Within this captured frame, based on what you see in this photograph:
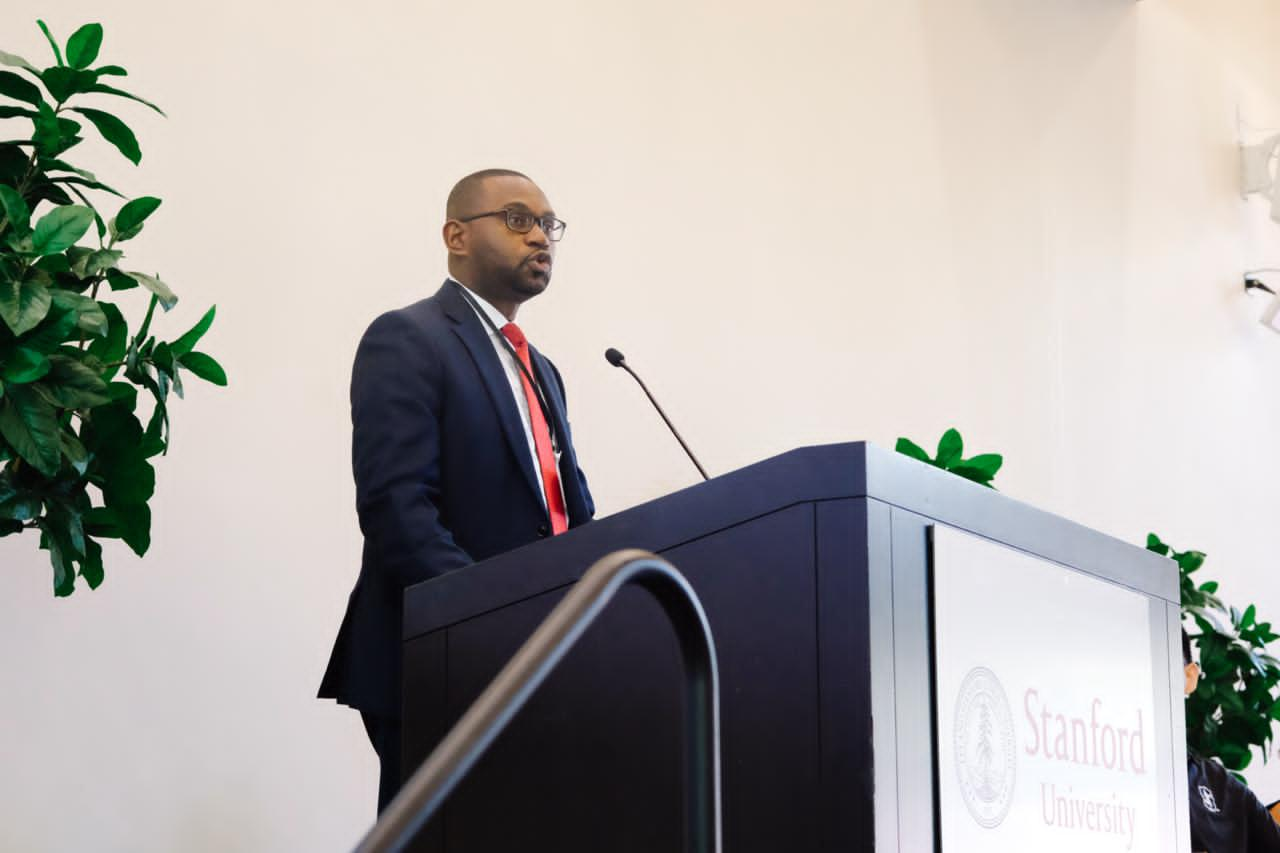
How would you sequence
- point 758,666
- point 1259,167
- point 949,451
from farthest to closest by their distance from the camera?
point 1259,167, point 949,451, point 758,666

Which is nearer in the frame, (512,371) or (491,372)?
(491,372)

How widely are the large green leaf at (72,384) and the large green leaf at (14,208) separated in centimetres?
18

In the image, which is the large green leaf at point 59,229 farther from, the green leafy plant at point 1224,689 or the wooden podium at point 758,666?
the green leafy plant at point 1224,689

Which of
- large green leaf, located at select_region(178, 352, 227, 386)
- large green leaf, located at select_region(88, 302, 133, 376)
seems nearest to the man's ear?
large green leaf, located at select_region(178, 352, 227, 386)

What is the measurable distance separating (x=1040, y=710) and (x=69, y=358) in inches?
55.4

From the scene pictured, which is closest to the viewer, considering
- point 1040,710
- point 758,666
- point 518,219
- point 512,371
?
point 758,666

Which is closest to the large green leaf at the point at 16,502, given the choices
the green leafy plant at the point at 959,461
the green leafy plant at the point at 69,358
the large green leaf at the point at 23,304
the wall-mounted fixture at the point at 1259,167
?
the green leafy plant at the point at 69,358

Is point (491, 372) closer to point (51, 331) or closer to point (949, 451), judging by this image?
point (51, 331)

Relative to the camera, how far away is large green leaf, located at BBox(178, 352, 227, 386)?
245 centimetres

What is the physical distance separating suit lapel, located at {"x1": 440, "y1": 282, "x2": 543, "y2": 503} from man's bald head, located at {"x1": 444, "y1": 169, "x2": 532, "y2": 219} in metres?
0.16

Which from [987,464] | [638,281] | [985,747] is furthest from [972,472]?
[985,747]

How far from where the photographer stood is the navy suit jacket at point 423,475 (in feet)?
7.21

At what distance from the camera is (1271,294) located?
761 cm

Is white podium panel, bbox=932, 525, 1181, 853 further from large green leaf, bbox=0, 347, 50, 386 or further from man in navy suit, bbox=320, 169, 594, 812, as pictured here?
large green leaf, bbox=0, 347, 50, 386
